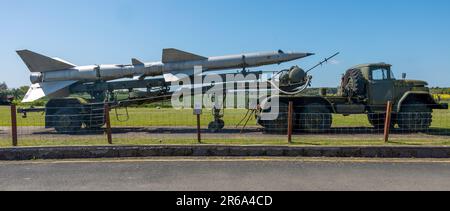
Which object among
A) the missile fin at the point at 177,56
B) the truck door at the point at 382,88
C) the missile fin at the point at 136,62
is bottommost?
the truck door at the point at 382,88

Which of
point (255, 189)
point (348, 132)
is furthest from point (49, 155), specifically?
point (348, 132)

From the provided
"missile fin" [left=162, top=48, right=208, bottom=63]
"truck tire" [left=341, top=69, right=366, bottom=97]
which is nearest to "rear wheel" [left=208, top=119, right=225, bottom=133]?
"missile fin" [left=162, top=48, right=208, bottom=63]

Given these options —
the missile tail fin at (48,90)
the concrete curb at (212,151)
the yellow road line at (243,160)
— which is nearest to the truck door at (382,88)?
the concrete curb at (212,151)

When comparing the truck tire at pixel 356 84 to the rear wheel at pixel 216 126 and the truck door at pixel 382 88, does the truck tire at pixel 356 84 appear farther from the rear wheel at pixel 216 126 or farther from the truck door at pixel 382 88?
the rear wheel at pixel 216 126

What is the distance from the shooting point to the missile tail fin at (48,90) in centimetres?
1645

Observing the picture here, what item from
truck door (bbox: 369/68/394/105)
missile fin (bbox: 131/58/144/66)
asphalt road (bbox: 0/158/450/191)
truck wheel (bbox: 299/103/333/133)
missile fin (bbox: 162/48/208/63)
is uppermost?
missile fin (bbox: 162/48/208/63)

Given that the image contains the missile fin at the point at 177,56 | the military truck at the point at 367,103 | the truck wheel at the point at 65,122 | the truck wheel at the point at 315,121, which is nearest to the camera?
the truck wheel at the point at 315,121

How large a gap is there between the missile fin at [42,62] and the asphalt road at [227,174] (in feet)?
31.7

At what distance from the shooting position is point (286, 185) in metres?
5.76

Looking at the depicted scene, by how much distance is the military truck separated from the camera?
43.7 feet

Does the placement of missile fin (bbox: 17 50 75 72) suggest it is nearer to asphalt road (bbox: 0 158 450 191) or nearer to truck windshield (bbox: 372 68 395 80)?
asphalt road (bbox: 0 158 450 191)

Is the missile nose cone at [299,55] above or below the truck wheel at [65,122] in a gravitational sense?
above

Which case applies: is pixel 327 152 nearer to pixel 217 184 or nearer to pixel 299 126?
pixel 217 184

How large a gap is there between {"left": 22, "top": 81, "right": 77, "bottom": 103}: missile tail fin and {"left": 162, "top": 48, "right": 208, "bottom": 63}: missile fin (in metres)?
4.31
